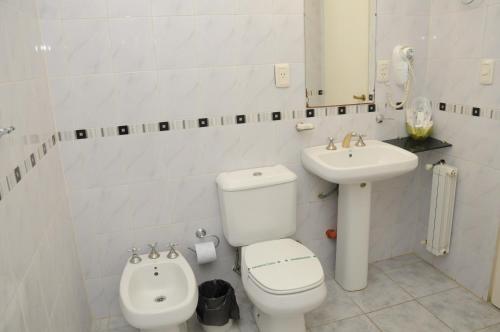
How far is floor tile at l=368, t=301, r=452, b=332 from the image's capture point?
1.99m

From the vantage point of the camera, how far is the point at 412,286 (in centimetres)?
234

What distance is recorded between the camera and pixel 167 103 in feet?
6.50

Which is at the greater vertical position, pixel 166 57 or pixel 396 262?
pixel 166 57

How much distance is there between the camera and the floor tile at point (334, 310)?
6.88 ft

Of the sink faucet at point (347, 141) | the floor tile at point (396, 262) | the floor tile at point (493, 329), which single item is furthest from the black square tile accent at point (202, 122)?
the floor tile at point (493, 329)

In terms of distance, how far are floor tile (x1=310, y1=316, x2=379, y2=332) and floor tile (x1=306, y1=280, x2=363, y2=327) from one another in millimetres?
31

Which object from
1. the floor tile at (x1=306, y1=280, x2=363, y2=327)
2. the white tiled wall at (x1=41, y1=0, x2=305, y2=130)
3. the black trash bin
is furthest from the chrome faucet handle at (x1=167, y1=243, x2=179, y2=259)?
the floor tile at (x1=306, y1=280, x2=363, y2=327)

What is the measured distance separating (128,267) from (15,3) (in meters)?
1.23

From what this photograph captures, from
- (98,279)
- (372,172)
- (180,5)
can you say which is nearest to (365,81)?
(372,172)

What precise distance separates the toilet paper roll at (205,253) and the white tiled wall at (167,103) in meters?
0.12

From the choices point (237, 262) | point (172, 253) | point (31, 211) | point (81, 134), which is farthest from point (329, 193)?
point (31, 211)

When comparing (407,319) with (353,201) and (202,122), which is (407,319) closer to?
(353,201)

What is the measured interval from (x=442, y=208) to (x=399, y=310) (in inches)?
25.2

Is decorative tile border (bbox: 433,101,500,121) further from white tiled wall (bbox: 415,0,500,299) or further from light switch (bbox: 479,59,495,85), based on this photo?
light switch (bbox: 479,59,495,85)
